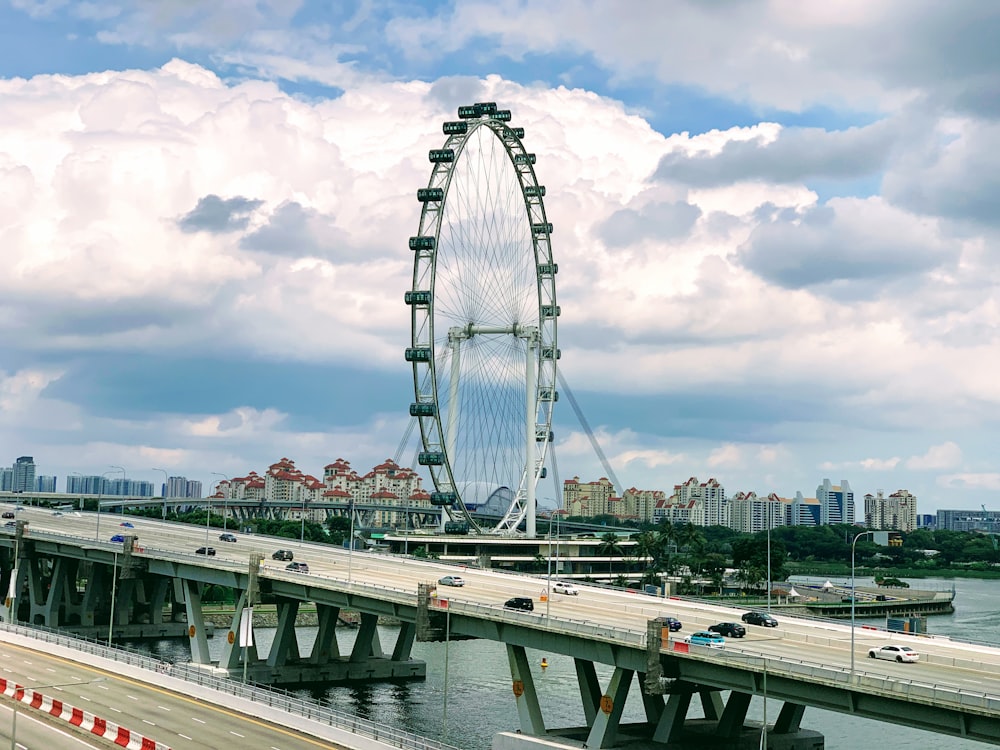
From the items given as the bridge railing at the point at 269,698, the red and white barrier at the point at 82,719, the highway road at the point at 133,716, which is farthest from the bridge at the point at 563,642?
the red and white barrier at the point at 82,719

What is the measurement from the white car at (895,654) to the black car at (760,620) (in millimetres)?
15109

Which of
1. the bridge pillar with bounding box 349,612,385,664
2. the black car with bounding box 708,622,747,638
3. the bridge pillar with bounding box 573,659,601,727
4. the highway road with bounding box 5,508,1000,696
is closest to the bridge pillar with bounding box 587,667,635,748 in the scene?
the bridge pillar with bounding box 573,659,601,727

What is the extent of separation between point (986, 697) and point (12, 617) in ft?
372

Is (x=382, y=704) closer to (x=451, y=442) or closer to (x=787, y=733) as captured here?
(x=787, y=733)

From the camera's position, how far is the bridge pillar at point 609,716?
235 ft

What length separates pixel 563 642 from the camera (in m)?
75.2

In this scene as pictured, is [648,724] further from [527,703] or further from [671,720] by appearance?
[527,703]

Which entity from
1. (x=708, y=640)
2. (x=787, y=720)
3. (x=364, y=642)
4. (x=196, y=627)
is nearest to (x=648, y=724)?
(x=787, y=720)

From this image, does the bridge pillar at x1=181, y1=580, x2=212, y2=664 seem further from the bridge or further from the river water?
the river water

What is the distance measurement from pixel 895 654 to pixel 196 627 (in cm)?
6803

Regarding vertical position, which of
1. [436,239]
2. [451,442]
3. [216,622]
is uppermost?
[436,239]

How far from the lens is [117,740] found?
61.4 meters

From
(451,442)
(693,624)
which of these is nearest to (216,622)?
(451,442)

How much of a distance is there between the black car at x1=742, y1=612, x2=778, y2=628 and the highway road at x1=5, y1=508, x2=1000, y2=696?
0.72 m
